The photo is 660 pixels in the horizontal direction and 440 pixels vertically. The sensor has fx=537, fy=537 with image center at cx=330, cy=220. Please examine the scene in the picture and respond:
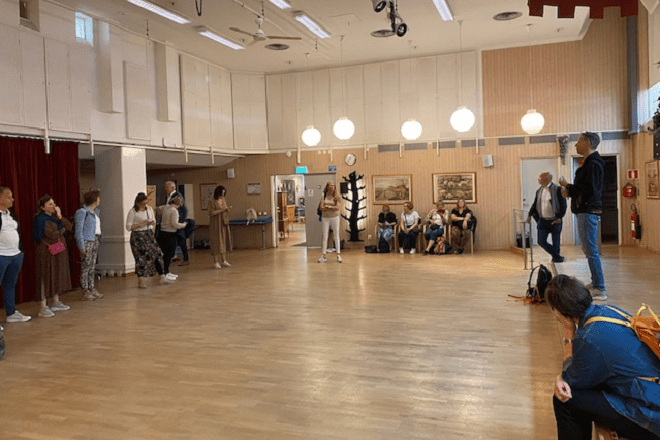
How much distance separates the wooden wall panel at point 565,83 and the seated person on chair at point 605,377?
10882 millimetres

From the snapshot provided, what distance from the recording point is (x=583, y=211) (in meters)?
5.20

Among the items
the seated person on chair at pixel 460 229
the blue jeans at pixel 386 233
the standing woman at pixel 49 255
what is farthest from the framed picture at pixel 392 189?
the standing woman at pixel 49 255

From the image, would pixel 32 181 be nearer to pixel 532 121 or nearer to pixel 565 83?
pixel 532 121

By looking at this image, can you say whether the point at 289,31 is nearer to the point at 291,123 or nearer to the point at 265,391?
the point at 291,123

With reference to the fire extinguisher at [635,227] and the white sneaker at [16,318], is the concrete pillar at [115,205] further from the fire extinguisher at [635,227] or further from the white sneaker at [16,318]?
the fire extinguisher at [635,227]

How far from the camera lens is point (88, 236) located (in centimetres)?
762

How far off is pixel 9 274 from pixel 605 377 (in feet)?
20.7

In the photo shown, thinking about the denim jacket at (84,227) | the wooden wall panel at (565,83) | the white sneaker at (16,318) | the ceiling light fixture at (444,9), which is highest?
the ceiling light fixture at (444,9)

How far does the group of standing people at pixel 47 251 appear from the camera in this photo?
20.1 ft

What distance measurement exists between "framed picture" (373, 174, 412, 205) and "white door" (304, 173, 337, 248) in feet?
4.13

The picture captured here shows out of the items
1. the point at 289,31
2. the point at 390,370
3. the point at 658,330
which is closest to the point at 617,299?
the point at 390,370

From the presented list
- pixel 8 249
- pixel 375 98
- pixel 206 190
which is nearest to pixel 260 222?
pixel 206 190

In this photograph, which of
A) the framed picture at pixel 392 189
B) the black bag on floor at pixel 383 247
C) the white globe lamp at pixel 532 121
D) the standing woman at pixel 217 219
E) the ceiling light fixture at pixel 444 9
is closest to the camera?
the ceiling light fixture at pixel 444 9

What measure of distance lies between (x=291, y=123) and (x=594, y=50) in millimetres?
7432
